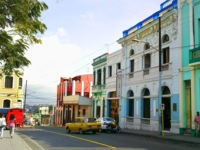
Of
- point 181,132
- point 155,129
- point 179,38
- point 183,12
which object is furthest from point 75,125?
point 183,12

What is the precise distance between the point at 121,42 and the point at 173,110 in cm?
1304

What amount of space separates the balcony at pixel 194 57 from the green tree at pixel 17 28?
16.7 meters

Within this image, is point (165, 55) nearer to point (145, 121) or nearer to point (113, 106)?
point (145, 121)

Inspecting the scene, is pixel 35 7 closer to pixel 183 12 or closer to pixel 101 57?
pixel 183 12

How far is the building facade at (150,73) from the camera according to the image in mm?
24484

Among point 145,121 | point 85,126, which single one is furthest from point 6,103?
point 145,121

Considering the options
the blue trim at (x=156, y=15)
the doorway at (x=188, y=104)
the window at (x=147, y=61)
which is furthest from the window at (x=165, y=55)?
the doorway at (x=188, y=104)

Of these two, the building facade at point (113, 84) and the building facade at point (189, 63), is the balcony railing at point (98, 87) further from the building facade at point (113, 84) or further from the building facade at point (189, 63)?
the building facade at point (189, 63)

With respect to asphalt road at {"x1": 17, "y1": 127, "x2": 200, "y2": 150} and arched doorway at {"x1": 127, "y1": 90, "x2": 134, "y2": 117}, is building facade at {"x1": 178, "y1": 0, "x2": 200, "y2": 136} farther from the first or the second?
arched doorway at {"x1": 127, "y1": 90, "x2": 134, "y2": 117}

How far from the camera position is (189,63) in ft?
71.1

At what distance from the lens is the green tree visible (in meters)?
5.63

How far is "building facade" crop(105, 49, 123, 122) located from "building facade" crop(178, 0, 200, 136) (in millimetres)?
12143

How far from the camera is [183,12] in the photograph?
23.6m

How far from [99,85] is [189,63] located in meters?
20.9
